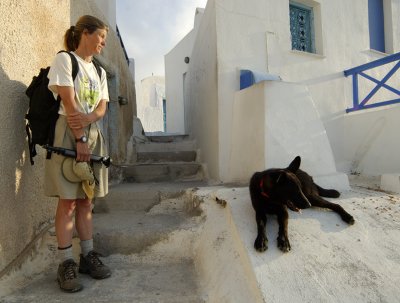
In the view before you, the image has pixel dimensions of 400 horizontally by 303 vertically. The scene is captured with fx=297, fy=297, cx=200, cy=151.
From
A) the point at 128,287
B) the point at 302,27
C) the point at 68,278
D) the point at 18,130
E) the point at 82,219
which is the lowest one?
the point at 128,287

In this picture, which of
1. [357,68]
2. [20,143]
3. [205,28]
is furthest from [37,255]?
[357,68]

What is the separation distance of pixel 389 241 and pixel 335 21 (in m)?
4.12

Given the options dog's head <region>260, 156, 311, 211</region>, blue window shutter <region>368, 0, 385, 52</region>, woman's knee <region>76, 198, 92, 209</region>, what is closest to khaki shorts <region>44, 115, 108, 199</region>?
woman's knee <region>76, 198, 92, 209</region>

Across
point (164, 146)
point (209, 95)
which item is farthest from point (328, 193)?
point (164, 146)

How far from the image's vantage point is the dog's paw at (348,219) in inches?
97.4

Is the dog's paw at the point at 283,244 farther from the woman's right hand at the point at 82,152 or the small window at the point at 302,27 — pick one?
the small window at the point at 302,27

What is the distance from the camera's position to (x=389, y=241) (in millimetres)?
2334

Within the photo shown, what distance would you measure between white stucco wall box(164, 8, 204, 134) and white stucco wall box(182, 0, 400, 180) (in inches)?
216

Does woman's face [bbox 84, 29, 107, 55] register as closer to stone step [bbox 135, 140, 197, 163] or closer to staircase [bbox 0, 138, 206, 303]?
staircase [bbox 0, 138, 206, 303]

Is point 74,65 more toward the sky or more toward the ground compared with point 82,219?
A: more toward the sky

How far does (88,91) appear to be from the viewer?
210 cm

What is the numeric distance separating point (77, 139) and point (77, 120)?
0.13 meters

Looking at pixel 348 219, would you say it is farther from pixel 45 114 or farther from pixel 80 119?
pixel 45 114

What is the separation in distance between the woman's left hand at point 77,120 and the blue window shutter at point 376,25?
5.90m
